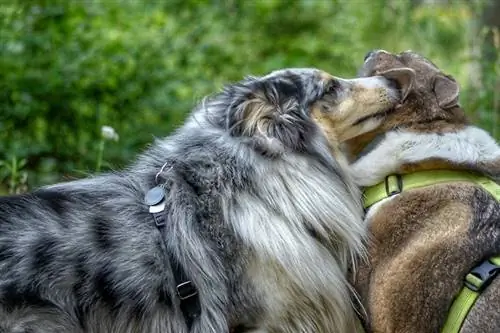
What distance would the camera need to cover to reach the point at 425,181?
168 inches

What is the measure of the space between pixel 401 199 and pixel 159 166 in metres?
1.13

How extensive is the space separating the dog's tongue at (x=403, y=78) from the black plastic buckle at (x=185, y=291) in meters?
1.43

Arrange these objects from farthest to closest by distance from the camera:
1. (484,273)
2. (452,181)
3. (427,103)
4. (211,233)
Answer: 1. (427,103)
2. (452,181)
3. (211,233)
4. (484,273)

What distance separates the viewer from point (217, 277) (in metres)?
3.96

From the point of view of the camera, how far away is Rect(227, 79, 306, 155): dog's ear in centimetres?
427

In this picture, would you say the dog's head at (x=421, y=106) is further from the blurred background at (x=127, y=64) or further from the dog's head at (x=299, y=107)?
the blurred background at (x=127, y=64)

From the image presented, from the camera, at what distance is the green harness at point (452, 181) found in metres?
3.86

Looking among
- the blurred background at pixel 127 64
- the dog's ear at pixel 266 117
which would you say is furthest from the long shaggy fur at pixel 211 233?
the blurred background at pixel 127 64

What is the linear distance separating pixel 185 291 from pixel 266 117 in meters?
0.93

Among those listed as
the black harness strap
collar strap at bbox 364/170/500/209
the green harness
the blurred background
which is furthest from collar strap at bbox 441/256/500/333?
the blurred background

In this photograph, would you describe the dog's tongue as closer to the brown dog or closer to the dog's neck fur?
the brown dog

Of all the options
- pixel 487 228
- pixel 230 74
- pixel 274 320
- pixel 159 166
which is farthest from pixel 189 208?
pixel 230 74

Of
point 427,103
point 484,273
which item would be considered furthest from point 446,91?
point 484,273

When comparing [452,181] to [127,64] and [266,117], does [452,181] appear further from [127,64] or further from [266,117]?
[127,64]
